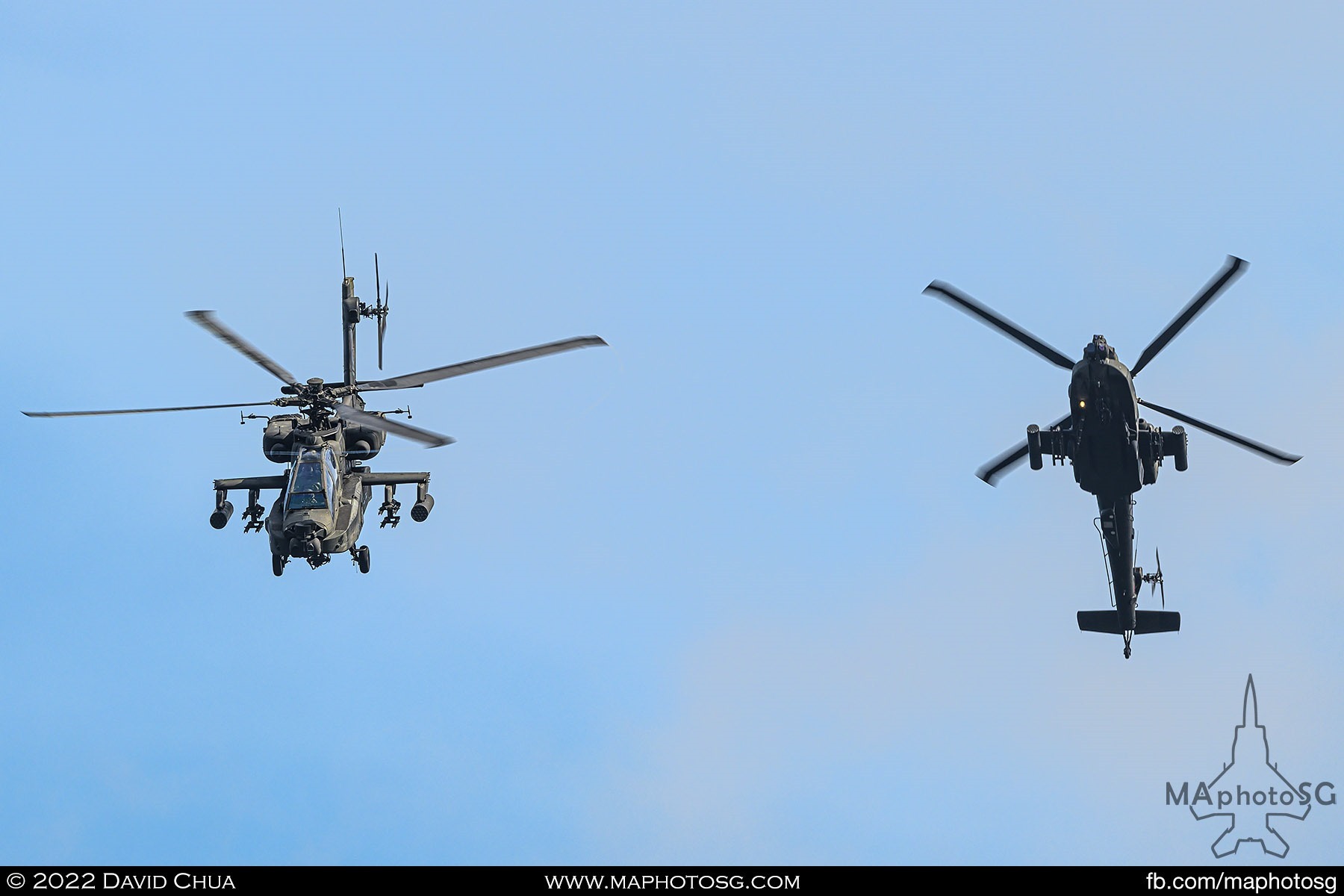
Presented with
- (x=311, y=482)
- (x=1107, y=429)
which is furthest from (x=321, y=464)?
(x=1107, y=429)

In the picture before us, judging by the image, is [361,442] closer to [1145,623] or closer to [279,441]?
[279,441]

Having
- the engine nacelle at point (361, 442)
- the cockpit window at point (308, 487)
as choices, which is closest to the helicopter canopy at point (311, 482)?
the cockpit window at point (308, 487)

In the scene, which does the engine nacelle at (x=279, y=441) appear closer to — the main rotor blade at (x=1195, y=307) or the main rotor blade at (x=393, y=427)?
the main rotor blade at (x=393, y=427)

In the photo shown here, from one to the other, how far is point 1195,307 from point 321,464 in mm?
24771

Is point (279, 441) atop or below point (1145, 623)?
atop

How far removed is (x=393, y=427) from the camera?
2525 inches

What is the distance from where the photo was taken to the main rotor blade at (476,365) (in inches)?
2788

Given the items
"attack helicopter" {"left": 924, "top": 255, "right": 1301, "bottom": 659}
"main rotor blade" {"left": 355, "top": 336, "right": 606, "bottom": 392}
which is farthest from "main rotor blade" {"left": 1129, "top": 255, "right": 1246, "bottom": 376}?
"main rotor blade" {"left": 355, "top": 336, "right": 606, "bottom": 392}

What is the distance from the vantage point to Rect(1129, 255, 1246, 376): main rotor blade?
71938 millimetres

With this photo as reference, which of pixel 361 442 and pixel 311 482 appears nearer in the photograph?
pixel 311 482

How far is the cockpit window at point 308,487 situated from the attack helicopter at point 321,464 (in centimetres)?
2
